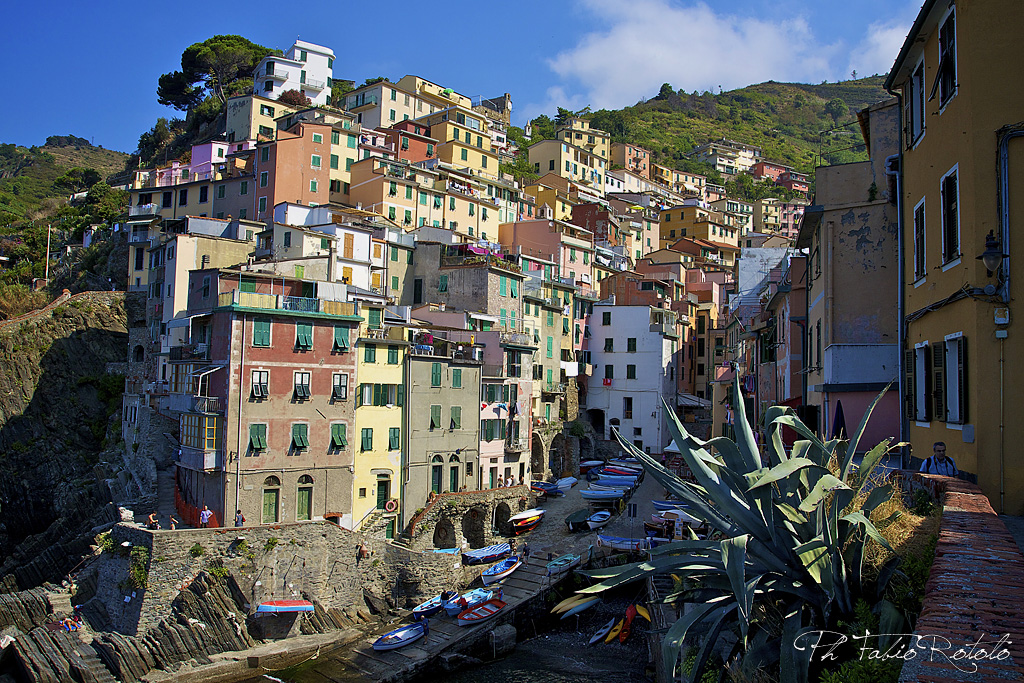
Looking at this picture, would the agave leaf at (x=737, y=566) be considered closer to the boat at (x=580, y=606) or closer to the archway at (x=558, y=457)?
the boat at (x=580, y=606)

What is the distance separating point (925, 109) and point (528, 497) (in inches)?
1285

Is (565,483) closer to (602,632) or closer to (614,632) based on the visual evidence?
(602,632)

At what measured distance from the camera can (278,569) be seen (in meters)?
31.3

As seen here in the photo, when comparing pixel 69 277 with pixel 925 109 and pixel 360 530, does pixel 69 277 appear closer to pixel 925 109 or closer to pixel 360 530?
pixel 360 530

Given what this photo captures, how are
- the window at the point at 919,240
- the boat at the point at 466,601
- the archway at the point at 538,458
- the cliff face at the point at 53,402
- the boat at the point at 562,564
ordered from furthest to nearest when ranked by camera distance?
1. the archway at the point at 538,458
2. the cliff face at the point at 53,402
3. the boat at the point at 562,564
4. the boat at the point at 466,601
5. the window at the point at 919,240

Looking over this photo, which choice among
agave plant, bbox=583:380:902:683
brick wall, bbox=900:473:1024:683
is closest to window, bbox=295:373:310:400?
agave plant, bbox=583:380:902:683

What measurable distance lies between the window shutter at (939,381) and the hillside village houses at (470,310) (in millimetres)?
56

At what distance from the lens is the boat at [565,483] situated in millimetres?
47531

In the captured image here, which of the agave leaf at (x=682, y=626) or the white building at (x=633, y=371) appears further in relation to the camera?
the white building at (x=633, y=371)

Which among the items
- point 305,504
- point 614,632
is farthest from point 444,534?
point 614,632

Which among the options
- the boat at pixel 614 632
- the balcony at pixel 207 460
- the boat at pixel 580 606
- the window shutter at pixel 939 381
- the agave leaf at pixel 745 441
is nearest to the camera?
the agave leaf at pixel 745 441

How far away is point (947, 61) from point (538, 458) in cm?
4037

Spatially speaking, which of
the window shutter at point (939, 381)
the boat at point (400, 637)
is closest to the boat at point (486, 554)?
the boat at point (400, 637)

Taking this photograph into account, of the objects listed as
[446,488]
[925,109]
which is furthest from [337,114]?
[925,109]
